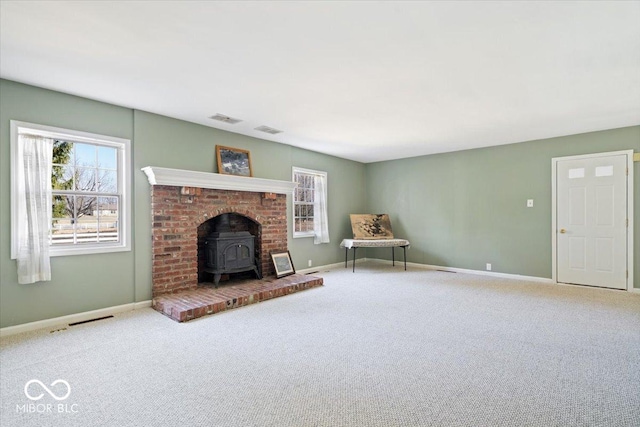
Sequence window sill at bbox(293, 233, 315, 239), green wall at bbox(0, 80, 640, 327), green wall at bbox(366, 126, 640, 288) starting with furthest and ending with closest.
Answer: window sill at bbox(293, 233, 315, 239) → green wall at bbox(366, 126, 640, 288) → green wall at bbox(0, 80, 640, 327)

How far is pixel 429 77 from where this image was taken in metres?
3.12

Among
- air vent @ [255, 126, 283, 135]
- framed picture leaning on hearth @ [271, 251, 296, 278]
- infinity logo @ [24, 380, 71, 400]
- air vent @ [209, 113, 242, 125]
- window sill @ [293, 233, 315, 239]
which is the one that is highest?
air vent @ [209, 113, 242, 125]

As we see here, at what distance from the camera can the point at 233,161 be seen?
5094mm

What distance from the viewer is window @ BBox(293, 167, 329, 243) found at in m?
6.41

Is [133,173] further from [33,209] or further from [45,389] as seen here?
[45,389]

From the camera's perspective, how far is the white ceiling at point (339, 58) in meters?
2.15

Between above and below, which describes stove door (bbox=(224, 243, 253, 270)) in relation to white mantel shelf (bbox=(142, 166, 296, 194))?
below

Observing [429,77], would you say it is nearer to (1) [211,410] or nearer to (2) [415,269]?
(1) [211,410]

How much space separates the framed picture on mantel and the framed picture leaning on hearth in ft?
4.75

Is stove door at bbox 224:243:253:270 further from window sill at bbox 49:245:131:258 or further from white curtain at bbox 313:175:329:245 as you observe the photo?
white curtain at bbox 313:175:329:245

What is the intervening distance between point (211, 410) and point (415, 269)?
5.43m

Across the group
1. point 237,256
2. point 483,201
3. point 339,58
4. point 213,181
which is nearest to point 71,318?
point 237,256

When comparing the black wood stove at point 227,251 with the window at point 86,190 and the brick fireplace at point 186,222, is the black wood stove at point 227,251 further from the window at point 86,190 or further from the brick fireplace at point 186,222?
the window at point 86,190

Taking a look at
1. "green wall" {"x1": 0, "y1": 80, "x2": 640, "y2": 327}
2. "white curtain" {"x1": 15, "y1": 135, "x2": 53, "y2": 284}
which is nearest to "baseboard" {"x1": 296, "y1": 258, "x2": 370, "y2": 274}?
"green wall" {"x1": 0, "y1": 80, "x2": 640, "y2": 327}
